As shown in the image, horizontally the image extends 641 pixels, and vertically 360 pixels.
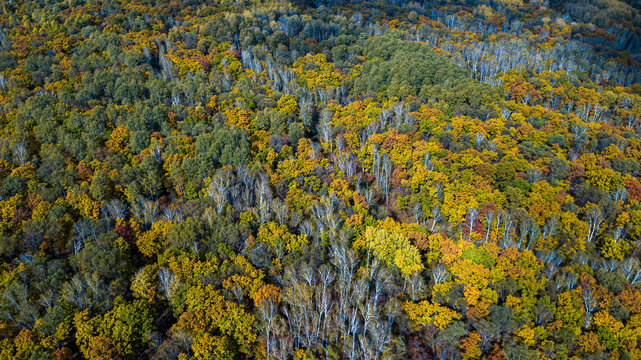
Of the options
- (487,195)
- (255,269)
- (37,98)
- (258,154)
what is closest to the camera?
(255,269)

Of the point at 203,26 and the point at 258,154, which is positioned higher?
the point at 203,26

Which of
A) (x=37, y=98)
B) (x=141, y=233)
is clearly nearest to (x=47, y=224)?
(x=141, y=233)

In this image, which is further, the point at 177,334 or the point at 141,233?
the point at 141,233

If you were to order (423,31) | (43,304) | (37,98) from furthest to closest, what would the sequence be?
(423,31), (37,98), (43,304)

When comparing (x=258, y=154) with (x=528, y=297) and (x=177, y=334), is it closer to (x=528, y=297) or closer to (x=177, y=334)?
(x=177, y=334)

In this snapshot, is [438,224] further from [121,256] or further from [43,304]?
[43,304]

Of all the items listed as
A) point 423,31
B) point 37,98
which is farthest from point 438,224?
point 423,31

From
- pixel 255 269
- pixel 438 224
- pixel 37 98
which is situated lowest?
pixel 438 224
